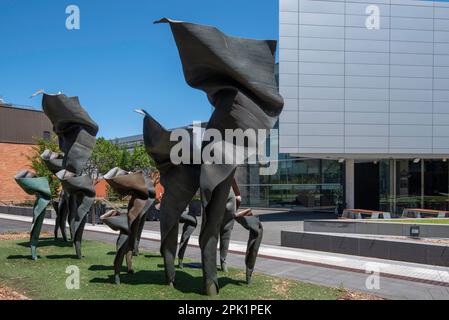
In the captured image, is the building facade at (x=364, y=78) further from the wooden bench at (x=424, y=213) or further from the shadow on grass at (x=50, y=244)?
the shadow on grass at (x=50, y=244)

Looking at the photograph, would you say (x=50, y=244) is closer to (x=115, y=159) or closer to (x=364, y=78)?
(x=364, y=78)

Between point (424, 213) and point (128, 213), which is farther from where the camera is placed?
point (424, 213)

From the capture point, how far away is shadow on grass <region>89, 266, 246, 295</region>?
7.93 m

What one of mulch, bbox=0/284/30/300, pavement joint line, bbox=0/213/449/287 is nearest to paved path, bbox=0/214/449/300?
pavement joint line, bbox=0/213/449/287

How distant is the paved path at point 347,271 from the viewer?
8570mm

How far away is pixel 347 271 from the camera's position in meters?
10.4

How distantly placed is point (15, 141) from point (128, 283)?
115ft

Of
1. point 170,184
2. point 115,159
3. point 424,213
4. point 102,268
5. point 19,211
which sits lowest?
point 19,211

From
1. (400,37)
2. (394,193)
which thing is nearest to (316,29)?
(400,37)

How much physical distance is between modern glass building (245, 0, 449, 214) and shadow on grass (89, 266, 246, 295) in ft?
56.1

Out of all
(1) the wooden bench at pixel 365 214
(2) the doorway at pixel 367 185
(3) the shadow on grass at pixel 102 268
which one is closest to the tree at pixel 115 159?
(2) the doorway at pixel 367 185

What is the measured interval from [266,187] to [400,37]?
55.9ft

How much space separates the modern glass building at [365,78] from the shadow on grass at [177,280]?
17109mm

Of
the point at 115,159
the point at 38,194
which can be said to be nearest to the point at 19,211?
the point at 115,159
